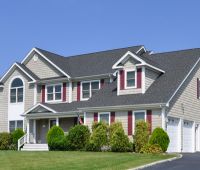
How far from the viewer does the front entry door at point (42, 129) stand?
137ft

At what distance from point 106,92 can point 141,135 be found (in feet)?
22.3

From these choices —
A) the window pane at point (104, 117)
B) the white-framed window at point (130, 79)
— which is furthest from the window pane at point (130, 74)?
the window pane at point (104, 117)

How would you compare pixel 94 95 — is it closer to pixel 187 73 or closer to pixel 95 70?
pixel 95 70

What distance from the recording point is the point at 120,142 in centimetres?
3191

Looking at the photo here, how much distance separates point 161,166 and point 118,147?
31.7ft

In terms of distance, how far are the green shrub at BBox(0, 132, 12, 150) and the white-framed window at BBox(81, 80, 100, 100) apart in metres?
7.40

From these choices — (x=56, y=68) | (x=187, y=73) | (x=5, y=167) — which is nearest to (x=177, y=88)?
(x=187, y=73)

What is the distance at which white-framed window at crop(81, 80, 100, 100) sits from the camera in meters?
40.0

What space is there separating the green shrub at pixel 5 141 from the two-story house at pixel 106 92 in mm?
1396

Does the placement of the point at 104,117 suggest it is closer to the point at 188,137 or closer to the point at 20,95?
the point at 188,137

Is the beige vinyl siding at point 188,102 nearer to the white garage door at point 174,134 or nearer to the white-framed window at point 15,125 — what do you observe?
the white garage door at point 174,134

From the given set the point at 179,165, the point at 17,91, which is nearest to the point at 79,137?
the point at 17,91

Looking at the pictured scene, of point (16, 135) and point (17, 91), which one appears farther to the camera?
point (17, 91)

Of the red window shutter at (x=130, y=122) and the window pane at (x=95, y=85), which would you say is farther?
the window pane at (x=95, y=85)
